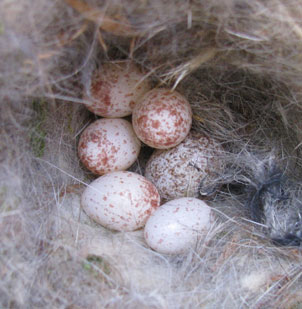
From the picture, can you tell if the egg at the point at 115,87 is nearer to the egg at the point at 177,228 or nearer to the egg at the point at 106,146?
the egg at the point at 106,146

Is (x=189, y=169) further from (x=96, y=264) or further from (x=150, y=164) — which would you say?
(x=96, y=264)

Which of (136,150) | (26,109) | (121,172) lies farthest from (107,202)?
(26,109)

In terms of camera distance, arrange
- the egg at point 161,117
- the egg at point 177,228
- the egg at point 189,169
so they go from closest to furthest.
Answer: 1. the egg at point 177,228
2. the egg at point 161,117
3. the egg at point 189,169

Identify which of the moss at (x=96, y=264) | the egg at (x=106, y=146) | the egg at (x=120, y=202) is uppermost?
the egg at (x=106, y=146)

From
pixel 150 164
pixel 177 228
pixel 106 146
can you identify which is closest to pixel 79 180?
pixel 106 146

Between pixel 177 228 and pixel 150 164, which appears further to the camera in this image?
pixel 150 164

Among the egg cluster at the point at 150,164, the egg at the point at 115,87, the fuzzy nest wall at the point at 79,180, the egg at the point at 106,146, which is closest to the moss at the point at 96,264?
the fuzzy nest wall at the point at 79,180

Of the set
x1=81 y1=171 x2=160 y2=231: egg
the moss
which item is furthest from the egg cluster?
the moss
